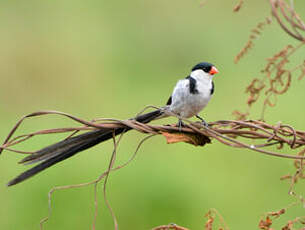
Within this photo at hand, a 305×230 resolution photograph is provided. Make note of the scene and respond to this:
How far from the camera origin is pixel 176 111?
127 inches

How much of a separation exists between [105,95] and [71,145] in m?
4.88

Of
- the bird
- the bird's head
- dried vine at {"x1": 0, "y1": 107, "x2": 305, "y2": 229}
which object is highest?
the bird's head

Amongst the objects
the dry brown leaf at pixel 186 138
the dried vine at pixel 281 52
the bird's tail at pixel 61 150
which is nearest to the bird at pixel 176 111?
the bird's tail at pixel 61 150

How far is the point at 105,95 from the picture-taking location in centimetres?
734

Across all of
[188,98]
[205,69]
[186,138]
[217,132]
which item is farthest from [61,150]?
[205,69]

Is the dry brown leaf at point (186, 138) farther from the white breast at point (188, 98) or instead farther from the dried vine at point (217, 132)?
the white breast at point (188, 98)

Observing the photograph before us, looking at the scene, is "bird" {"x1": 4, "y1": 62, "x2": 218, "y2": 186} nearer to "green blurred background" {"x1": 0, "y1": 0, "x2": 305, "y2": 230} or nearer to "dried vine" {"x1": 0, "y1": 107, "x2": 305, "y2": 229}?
"dried vine" {"x1": 0, "y1": 107, "x2": 305, "y2": 229}

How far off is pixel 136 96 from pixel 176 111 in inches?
156

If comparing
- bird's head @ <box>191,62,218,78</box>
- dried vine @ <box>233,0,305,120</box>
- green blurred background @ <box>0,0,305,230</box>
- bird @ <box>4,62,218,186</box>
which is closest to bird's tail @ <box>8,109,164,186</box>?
bird @ <box>4,62,218,186</box>

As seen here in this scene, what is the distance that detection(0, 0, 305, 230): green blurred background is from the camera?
5.18 m

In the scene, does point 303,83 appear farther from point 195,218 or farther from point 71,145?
point 71,145

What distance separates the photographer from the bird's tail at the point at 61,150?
94.8 inches

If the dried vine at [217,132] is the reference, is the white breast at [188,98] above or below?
above

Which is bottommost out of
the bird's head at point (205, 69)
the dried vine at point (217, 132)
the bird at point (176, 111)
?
the dried vine at point (217, 132)
